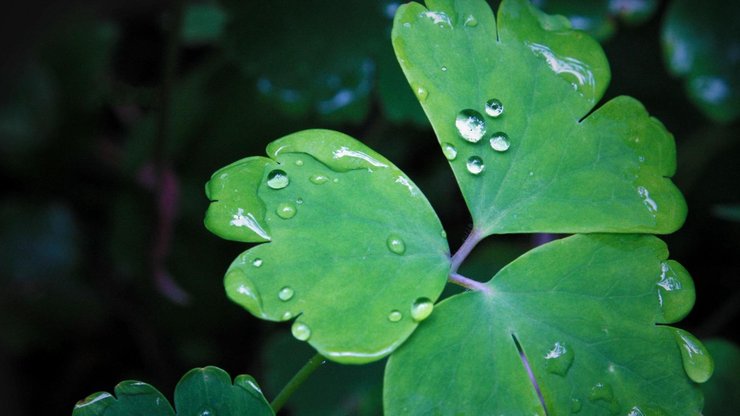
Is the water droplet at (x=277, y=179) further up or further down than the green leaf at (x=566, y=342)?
further up

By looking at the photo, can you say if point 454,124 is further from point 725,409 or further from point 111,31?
point 111,31

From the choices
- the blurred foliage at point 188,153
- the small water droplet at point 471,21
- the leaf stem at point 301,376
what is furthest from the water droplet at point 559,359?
the blurred foliage at point 188,153

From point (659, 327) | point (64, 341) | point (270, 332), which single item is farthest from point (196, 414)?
point (64, 341)

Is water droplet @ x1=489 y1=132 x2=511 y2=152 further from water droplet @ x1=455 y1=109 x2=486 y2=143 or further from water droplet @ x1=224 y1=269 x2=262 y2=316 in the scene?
water droplet @ x1=224 y1=269 x2=262 y2=316

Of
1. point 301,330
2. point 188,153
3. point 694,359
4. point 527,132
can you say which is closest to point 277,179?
point 301,330

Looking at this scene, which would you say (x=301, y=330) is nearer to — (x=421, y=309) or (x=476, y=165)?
(x=421, y=309)

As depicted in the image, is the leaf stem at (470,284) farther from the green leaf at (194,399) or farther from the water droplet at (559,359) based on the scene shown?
the green leaf at (194,399)
